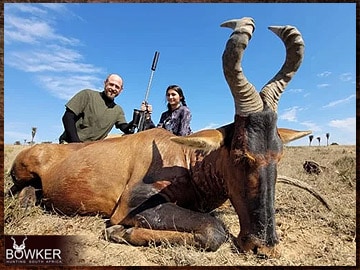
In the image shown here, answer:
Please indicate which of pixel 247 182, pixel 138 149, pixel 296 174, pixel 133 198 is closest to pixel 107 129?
pixel 138 149

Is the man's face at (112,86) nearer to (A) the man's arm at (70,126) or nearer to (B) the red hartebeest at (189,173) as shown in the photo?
(A) the man's arm at (70,126)

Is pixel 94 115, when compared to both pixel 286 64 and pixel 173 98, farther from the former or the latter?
pixel 286 64

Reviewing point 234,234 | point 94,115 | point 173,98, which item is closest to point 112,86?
point 94,115

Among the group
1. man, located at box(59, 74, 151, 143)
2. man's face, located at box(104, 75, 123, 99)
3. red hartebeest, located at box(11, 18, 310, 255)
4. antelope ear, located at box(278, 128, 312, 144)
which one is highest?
man's face, located at box(104, 75, 123, 99)

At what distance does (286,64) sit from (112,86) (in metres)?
3.33

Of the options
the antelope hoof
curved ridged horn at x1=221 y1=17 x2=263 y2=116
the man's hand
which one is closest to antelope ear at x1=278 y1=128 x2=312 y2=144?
curved ridged horn at x1=221 y1=17 x2=263 y2=116

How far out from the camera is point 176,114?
252 inches

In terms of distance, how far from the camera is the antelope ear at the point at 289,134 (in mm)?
3871

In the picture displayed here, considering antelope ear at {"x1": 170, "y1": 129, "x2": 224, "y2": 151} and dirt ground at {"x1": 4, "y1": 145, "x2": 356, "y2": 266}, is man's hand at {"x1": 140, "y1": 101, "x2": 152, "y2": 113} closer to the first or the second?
dirt ground at {"x1": 4, "y1": 145, "x2": 356, "y2": 266}

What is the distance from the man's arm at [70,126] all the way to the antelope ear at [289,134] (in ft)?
10.0

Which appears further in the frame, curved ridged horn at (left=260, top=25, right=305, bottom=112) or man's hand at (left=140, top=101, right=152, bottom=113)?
man's hand at (left=140, top=101, right=152, bottom=113)

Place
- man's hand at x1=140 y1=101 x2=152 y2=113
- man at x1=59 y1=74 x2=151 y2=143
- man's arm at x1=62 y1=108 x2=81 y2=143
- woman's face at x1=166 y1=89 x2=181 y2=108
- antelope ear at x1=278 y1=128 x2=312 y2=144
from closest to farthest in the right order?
antelope ear at x1=278 y1=128 x2=312 y2=144, man's arm at x1=62 y1=108 x2=81 y2=143, man at x1=59 y1=74 x2=151 y2=143, woman's face at x1=166 y1=89 x2=181 y2=108, man's hand at x1=140 y1=101 x2=152 y2=113

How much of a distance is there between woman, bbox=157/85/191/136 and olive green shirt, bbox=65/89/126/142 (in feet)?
2.80

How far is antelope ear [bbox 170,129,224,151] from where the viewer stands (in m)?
3.32
